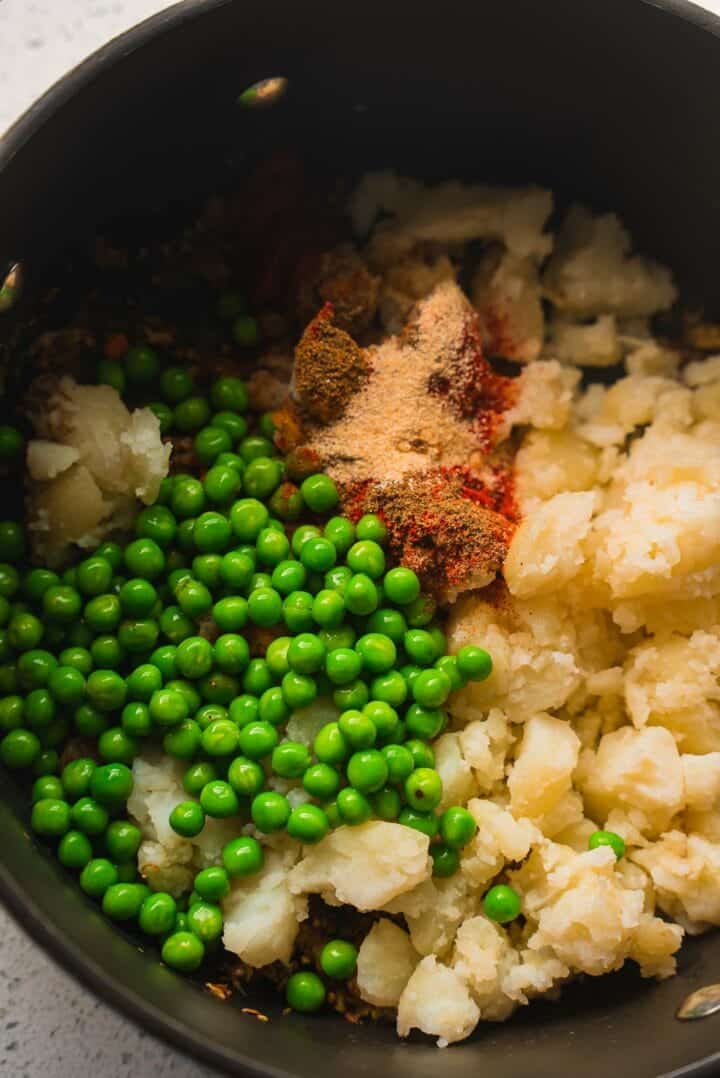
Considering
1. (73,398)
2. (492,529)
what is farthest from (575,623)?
(73,398)

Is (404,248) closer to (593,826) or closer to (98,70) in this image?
(98,70)

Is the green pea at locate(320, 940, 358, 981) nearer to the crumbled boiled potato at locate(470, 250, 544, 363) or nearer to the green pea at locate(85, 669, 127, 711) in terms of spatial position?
the green pea at locate(85, 669, 127, 711)

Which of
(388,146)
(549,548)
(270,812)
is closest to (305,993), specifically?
(270,812)

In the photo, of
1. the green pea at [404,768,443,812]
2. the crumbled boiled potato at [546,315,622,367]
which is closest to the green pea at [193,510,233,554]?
the green pea at [404,768,443,812]

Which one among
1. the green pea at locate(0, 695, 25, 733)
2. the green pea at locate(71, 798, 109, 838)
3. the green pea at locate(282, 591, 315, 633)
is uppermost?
the green pea at locate(0, 695, 25, 733)

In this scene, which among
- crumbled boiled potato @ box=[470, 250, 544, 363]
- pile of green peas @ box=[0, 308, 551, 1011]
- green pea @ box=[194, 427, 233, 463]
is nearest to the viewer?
pile of green peas @ box=[0, 308, 551, 1011]

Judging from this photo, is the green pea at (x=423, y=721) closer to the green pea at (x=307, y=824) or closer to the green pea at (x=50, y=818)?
the green pea at (x=307, y=824)

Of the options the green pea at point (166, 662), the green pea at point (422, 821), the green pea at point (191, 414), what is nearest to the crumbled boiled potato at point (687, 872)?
the green pea at point (422, 821)
